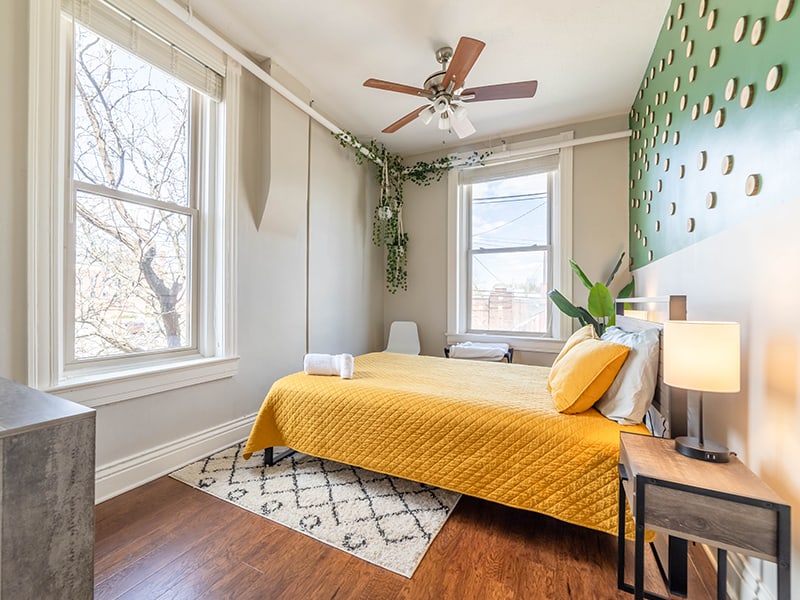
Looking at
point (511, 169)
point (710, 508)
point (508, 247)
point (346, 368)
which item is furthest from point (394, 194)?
point (710, 508)

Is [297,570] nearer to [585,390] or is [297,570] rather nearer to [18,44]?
→ [585,390]

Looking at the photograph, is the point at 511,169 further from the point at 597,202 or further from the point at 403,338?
the point at 403,338

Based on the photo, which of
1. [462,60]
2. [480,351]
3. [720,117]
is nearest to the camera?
[720,117]

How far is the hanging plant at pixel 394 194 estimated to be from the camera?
3.98 metres

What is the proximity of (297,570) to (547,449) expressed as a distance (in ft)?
3.70

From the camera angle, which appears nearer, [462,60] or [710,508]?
[710,508]

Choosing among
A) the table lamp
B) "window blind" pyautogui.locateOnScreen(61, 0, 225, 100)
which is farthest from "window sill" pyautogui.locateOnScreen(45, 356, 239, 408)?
the table lamp

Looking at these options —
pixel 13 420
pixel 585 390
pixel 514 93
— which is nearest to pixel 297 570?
pixel 13 420

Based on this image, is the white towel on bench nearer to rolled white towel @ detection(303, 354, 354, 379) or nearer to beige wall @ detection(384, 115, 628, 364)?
beige wall @ detection(384, 115, 628, 364)

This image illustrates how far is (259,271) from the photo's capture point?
8.99ft

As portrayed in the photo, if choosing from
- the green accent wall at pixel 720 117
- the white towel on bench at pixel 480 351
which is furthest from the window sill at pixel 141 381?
the green accent wall at pixel 720 117

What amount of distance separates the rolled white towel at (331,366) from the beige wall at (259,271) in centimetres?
70

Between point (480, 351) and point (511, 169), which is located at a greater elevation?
point (511, 169)

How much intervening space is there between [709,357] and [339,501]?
1.73 m
